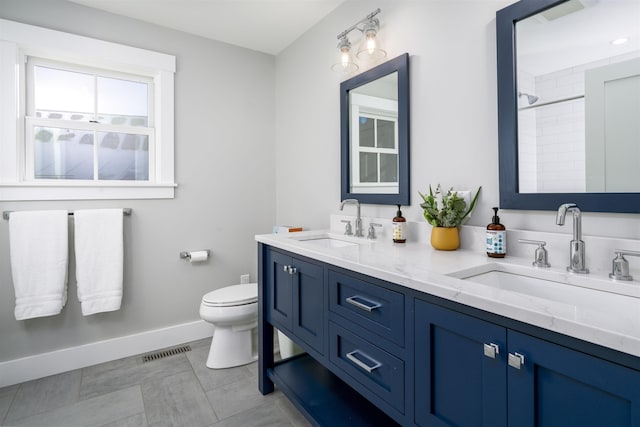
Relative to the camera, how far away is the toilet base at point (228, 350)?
7.14 feet

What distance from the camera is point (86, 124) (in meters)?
2.29

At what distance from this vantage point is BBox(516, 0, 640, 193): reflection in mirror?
1.06 meters

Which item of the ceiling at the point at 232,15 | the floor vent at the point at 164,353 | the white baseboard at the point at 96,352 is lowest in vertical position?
the floor vent at the point at 164,353

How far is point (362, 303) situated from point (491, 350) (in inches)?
18.5

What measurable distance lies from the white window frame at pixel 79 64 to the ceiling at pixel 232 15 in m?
0.24

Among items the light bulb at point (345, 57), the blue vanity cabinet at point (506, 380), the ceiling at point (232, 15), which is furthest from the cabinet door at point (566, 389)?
the ceiling at point (232, 15)

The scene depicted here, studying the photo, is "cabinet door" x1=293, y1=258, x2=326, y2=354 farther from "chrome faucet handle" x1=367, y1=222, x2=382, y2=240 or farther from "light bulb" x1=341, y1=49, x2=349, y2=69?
"light bulb" x1=341, y1=49, x2=349, y2=69

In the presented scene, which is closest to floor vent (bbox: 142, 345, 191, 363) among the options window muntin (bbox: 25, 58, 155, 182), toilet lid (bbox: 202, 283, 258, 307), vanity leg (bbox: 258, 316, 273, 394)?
toilet lid (bbox: 202, 283, 258, 307)

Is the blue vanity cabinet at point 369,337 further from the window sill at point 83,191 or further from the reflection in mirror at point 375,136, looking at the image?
the window sill at point 83,191

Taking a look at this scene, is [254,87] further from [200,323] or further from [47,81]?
[200,323]

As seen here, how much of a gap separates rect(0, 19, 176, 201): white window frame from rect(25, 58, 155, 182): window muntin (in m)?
0.05

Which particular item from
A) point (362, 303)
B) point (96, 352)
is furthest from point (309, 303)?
point (96, 352)

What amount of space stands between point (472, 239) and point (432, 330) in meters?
0.66

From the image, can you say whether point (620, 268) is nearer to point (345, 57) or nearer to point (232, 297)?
point (345, 57)
